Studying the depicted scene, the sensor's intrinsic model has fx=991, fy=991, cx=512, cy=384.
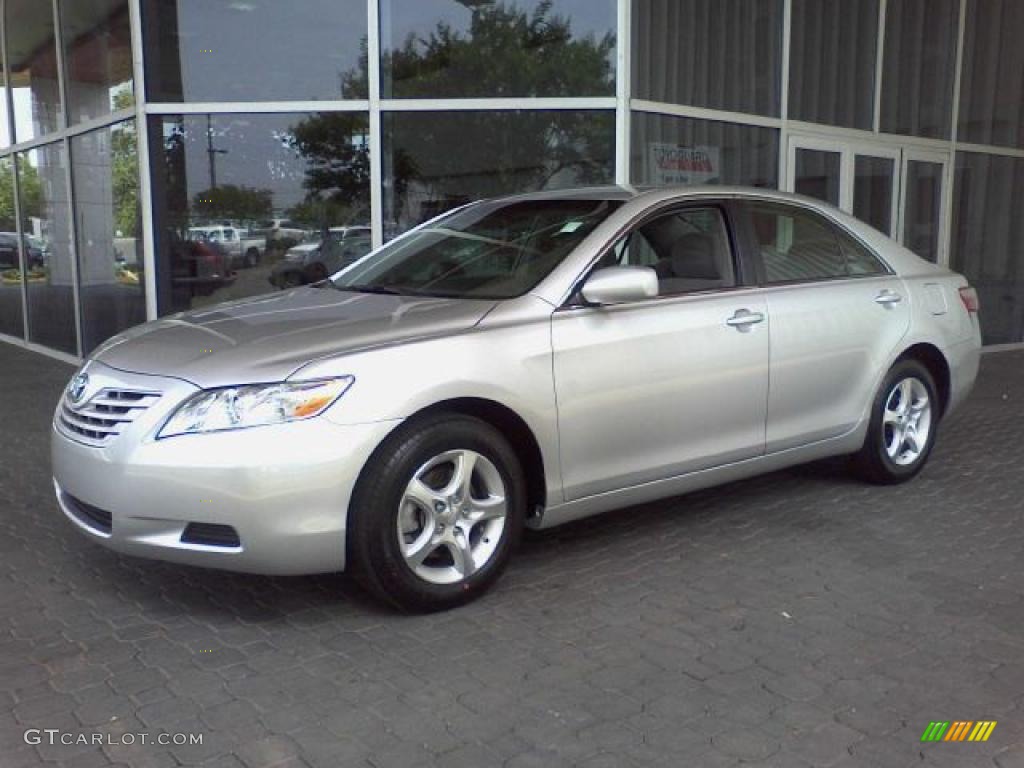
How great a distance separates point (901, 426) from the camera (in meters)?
5.50

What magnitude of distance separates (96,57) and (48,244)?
2.72 m

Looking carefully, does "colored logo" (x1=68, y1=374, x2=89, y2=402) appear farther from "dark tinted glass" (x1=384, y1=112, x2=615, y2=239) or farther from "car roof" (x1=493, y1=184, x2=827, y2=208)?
"dark tinted glass" (x1=384, y1=112, x2=615, y2=239)

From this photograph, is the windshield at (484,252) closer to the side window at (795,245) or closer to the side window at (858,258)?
the side window at (795,245)

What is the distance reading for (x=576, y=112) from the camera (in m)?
8.34

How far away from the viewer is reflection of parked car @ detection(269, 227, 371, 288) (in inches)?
345

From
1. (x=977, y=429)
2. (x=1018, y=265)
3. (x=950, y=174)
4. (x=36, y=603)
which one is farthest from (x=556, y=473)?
(x=1018, y=265)

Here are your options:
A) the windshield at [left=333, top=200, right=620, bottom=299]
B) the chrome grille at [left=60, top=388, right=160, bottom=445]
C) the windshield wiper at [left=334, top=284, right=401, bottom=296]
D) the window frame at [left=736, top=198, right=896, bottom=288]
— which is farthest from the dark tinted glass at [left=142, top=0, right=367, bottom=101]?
the chrome grille at [left=60, top=388, right=160, bottom=445]

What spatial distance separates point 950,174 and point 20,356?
35.0ft

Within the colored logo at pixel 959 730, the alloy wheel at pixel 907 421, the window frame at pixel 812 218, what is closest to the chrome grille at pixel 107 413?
the colored logo at pixel 959 730

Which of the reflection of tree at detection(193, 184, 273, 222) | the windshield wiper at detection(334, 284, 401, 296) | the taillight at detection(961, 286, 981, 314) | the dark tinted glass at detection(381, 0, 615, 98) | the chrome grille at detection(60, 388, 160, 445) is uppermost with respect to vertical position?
the dark tinted glass at detection(381, 0, 615, 98)

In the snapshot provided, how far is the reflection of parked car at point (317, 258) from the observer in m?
8.77

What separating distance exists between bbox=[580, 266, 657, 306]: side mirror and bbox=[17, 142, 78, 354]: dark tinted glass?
822 centimetres
